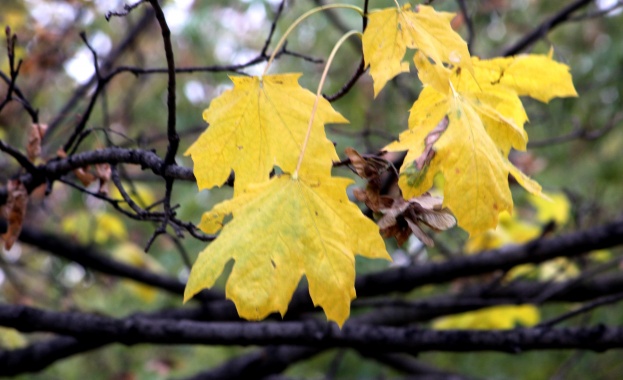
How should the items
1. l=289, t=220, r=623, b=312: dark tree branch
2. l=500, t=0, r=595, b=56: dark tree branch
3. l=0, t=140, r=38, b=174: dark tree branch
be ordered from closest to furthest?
l=0, t=140, r=38, b=174: dark tree branch < l=289, t=220, r=623, b=312: dark tree branch < l=500, t=0, r=595, b=56: dark tree branch

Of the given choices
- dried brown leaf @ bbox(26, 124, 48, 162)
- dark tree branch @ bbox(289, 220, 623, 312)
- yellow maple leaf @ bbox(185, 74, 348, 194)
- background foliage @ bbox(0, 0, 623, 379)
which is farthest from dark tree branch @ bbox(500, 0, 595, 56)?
dried brown leaf @ bbox(26, 124, 48, 162)

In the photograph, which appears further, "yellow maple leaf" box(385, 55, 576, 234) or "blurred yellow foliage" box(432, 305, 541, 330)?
"blurred yellow foliage" box(432, 305, 541, 330)

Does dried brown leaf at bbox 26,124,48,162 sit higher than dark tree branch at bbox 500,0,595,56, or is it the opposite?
dark tree branch at bbox 500,0,595,56

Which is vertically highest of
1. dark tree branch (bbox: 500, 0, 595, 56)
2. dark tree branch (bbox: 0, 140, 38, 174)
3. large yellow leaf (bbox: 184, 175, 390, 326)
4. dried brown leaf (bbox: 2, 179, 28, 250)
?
dark tree branch (bbox: 500, 0, 595, 56)

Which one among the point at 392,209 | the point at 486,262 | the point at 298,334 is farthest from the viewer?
the point at 486,262

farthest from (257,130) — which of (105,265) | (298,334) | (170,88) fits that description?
(105,265)

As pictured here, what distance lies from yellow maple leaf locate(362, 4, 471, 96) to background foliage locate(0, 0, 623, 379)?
3.37 feet

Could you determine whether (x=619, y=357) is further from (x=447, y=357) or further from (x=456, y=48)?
(x=456, y=48)

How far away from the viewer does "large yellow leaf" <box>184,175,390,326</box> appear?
0.98m

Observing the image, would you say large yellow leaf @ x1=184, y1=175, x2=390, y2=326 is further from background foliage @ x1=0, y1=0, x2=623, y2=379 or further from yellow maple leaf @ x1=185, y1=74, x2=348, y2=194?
background foliage @ x1=0, y1=0, x2=623, y2=379

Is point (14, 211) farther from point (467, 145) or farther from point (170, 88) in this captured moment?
point (467, 145)

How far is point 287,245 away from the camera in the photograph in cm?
102

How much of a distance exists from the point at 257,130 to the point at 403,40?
0.30 meters

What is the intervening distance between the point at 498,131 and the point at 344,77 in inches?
118
